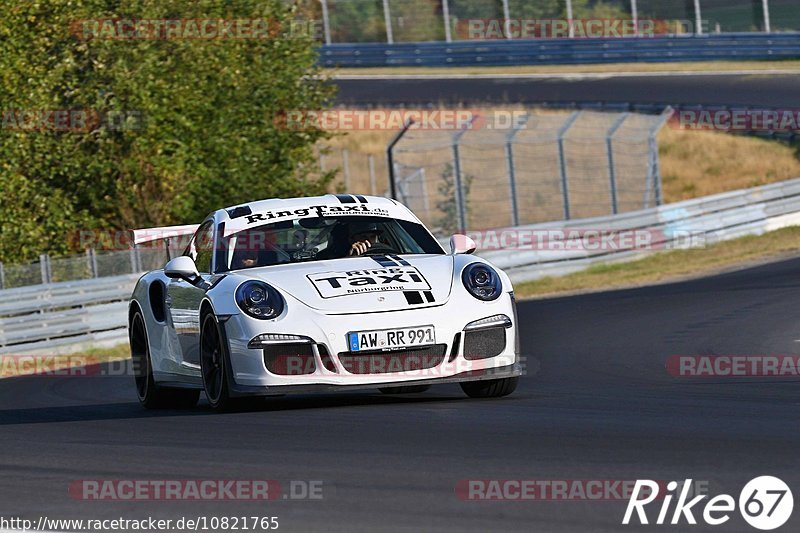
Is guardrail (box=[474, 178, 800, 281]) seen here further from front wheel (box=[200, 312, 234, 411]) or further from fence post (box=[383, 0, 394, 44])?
fence post (box=[383, 0, 394, 44])

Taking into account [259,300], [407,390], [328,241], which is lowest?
[407,390]

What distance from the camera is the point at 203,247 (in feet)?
34.3

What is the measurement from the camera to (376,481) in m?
6.00

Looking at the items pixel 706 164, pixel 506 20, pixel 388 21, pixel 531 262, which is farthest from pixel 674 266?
pixel 388 21

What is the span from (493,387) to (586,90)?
102 feet

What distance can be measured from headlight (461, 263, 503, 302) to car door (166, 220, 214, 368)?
166cm

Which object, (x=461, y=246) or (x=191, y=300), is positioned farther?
(x=461, y=246)

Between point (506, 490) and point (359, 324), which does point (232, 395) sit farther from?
point (506, 490)

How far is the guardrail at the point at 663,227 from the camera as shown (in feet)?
79.1

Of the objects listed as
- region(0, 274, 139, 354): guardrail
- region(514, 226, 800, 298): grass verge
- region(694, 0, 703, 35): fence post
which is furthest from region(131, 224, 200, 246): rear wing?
region(694, 0, 703, 35): fence post

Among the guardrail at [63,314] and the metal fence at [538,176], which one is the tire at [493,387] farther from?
the metal fence at [538,176]

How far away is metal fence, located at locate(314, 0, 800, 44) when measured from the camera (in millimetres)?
37969
